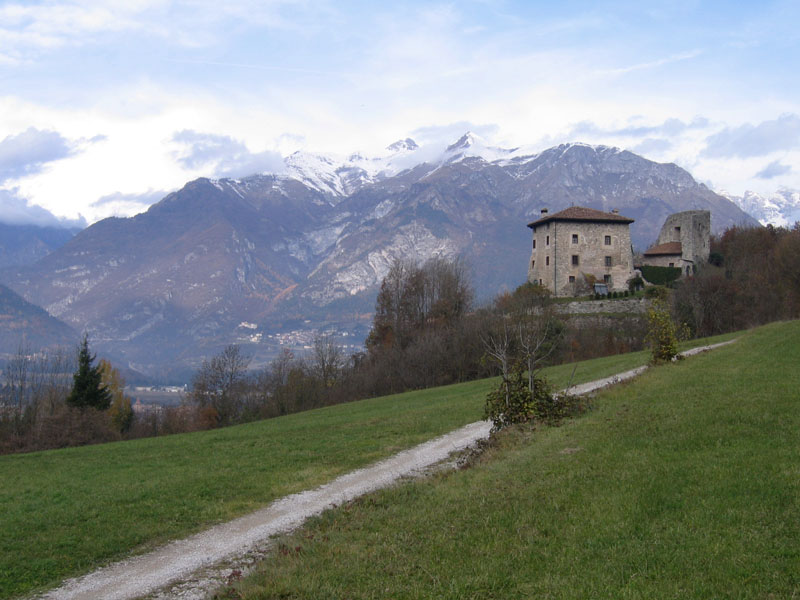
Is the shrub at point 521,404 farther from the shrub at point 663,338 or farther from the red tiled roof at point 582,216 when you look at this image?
the red tiled roof at point 582,216

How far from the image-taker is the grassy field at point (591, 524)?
7.75 meters

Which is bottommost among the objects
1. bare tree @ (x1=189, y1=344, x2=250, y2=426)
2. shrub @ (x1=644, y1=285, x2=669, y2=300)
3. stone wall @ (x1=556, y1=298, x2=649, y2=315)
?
bare tree @ (x1=189, y1=344, x2=250, y2=426)

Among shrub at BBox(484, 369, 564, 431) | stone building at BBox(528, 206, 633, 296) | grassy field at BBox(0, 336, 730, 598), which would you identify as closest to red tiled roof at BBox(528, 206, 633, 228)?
stone building at BBox(528, 206, 633, 296)

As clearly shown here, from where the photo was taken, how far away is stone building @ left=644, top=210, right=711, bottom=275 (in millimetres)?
78375

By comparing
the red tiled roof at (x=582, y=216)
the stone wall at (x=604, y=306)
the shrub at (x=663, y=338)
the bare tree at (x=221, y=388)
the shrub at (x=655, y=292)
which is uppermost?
the red tiled roof at (x=582, y=216)

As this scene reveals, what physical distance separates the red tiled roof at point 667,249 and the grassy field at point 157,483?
5643 cm

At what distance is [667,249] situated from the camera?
79812mm

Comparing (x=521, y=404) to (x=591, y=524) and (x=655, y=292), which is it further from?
(x=655, y=292)

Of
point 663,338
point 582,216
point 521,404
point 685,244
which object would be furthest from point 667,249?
point 521,404

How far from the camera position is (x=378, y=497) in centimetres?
1358

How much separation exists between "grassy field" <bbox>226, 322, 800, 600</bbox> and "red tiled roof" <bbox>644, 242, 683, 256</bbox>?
2664 inches

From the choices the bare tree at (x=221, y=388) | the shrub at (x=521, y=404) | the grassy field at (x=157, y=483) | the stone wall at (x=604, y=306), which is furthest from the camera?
the bare tree at (x=221, y=388)

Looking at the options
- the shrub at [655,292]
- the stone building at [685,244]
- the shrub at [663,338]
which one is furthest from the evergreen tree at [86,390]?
the stone building at [685,244]

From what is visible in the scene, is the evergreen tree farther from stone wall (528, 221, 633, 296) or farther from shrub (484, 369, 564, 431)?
stone wall (528, 221, 633, 296)
